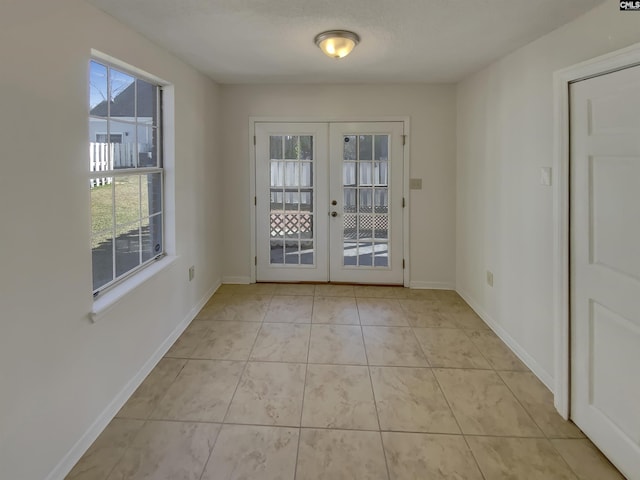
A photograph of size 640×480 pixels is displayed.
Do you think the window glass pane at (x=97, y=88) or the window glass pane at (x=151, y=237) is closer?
the window glass pane at (x=97, y=88)

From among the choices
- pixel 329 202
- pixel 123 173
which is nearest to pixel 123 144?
pixel 123 173

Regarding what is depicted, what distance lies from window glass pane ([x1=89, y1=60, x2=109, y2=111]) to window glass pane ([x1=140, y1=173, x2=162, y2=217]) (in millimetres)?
650

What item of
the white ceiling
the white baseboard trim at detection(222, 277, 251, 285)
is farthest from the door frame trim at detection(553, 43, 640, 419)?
the white baseboard trim at detection(222, 277, 251, 285)

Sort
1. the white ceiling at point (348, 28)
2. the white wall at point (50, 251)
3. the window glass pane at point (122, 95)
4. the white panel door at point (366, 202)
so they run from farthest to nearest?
the white panel door at point (366, 202) < the window glass pane at point (122, 95) < the white ceiling at point (348, 28) < the white wall at point (50, 251)

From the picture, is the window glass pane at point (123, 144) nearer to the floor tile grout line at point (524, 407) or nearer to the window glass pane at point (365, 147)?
the window glass pane at point (365, 147)

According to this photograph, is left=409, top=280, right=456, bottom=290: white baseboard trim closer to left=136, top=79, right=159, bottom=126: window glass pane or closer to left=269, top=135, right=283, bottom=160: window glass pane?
left=269, top=135, right=283, bottom=160: window glass pane

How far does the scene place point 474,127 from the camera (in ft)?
13.0

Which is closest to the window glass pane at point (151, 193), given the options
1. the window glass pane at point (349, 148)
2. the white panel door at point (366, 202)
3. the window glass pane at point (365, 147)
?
the white panel door at point (366, 202)

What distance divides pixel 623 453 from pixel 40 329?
261 centimetres

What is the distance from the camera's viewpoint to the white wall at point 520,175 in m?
2.36

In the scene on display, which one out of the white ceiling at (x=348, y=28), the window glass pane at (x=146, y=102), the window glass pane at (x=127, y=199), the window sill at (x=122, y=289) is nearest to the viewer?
the window sill at (x=122, y=289)

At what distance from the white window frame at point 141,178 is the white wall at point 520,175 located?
2644 mm

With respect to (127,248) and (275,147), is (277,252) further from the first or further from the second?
(127,248)

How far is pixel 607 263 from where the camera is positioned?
197cm
